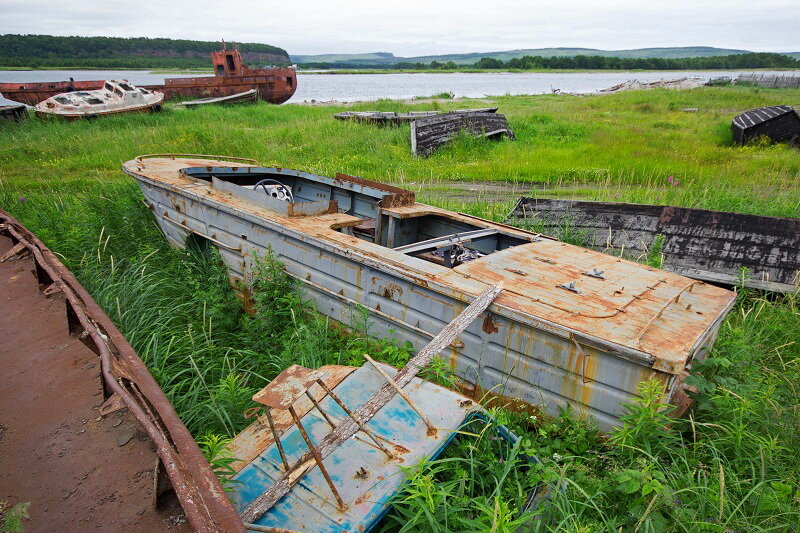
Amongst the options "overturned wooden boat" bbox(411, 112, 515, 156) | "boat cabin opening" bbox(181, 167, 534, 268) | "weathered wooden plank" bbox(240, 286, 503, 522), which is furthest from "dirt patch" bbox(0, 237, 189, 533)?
"overturned wooden boat" bbox(411, 112, 515, 156)

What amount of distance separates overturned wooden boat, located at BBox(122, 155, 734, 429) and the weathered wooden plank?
1.08ft

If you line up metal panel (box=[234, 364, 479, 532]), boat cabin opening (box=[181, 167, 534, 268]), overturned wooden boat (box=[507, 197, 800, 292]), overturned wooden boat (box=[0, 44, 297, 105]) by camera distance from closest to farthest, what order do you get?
metal panel (box=[234, 364, 479, 532]) → boat cabin opening (box=[181, 167, 534, 268]) → overturned wooden boat (box=[507, 197, 800, 292]) → overturned wooden boat (box=[0, 44, 297, 105])

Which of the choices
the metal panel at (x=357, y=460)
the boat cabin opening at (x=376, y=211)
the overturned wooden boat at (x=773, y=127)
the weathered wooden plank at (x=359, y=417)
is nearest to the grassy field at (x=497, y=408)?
the metal panel at (x=357, y=460)

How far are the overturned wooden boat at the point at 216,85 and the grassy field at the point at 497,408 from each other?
12.7 meters

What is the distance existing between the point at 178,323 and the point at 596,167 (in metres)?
10.8

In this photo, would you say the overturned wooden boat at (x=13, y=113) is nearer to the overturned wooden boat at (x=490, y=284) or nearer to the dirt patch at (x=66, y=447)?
the overturned wooden boat at (x=490, y=284)

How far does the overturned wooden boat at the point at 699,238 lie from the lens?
18.3 ft

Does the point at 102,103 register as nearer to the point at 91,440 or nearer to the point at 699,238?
the point at 699,238

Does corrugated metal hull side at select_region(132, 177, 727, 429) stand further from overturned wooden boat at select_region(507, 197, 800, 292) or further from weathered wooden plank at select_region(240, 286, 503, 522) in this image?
overturned wooden boat at select_region(507, 197, 800, 292)

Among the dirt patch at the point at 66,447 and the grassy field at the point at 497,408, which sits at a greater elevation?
the dirt patch at the point at 66,447

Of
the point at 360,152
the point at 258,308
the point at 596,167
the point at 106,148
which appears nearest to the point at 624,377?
the point at 258,308

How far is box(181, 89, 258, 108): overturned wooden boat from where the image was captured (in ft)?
84.0

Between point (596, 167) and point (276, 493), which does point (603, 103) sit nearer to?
point (596, 167)

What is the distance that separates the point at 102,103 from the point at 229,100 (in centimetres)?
796
